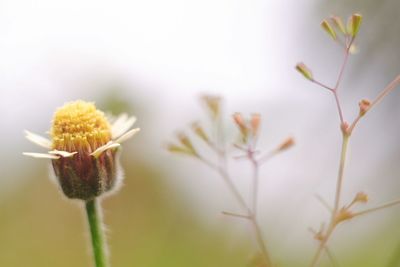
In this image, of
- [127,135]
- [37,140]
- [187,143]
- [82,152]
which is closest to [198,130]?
[187,143]

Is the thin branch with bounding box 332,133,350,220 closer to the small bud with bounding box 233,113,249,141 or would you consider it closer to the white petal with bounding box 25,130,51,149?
the small bud with bounding box 233,113,249,141

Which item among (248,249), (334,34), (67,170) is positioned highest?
(334,34)

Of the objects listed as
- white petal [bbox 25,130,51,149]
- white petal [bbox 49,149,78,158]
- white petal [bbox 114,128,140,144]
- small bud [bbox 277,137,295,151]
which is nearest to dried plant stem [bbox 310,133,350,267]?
small bud [bbox 277,137,295,151]

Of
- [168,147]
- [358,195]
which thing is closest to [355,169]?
[168,147]

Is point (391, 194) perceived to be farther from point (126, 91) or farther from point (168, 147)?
point (126, 91)

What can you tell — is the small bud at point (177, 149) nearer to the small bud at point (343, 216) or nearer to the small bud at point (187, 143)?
the small bud at point (187, 143)

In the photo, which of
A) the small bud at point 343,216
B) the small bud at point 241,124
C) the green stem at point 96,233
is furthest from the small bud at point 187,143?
the small bud at point 343,216
